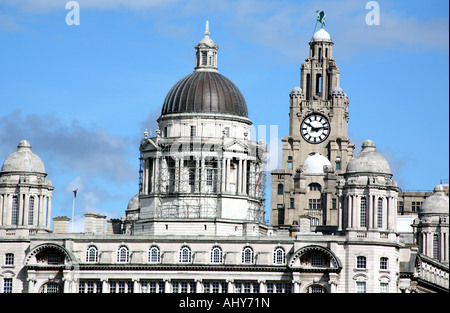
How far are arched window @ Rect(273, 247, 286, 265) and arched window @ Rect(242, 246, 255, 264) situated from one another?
2455 millimetres

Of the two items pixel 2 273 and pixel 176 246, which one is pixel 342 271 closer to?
pixel 176 246

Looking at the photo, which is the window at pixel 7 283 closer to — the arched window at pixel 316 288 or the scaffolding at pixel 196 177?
the scaffolding at pixel 196 177

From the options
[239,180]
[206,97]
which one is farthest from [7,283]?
[206,97]

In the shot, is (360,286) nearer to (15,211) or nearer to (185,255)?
(185,255)

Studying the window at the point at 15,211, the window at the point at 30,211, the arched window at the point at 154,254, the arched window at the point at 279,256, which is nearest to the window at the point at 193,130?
the arched window at the point at 154,254

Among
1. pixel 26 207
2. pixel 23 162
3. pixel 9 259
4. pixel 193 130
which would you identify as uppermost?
pixel 193 130

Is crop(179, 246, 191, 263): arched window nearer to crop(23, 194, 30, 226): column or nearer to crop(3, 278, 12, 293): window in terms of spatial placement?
crop(23, 194, 30, 226): column

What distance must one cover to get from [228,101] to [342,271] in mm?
30110

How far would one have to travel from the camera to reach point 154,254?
601ft

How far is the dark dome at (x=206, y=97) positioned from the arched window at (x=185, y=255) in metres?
21.3

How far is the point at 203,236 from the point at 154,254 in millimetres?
5815
